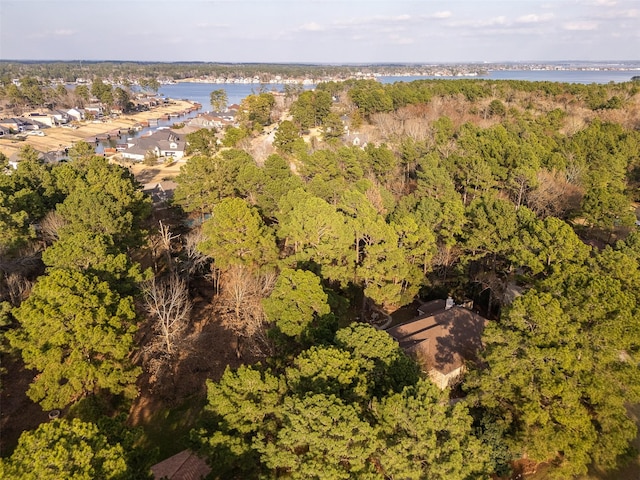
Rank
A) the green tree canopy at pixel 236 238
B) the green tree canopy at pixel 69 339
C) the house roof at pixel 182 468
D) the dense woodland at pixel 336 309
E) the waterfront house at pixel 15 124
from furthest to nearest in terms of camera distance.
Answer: the waterfront house at pixel 15 124, the green tree canopy at pixel 236 238, the green tree canopy at pixel 69 339, the house roof at pixel 182 468, the dense woodland at pixel 336 309

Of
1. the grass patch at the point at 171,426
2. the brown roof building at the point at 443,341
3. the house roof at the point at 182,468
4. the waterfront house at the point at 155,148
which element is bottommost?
the grass patch at the point at 171,426

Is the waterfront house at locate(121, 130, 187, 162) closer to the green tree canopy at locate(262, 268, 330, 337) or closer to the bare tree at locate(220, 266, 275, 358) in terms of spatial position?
the bare tree at locate(220, 266, 275, 358)

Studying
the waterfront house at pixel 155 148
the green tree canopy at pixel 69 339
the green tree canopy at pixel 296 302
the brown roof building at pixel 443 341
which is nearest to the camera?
the green tree canopy at pixel 69 339

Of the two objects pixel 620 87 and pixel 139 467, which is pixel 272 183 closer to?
pixel 139 467

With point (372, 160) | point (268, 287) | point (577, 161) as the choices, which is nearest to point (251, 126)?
point (372, 160)

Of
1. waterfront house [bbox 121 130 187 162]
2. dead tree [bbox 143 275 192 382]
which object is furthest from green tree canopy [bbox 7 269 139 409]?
waterfront house [bbox 121 130 187 162]

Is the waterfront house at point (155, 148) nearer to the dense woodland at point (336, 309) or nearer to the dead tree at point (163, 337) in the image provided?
the dense woodland at point (336, 309)

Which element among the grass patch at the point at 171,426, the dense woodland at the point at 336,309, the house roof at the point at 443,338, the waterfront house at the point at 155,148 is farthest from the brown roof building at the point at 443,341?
the waterfront house at the point at 155,148

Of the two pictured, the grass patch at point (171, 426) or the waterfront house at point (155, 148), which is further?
the waterfront house at point (155, 148)
